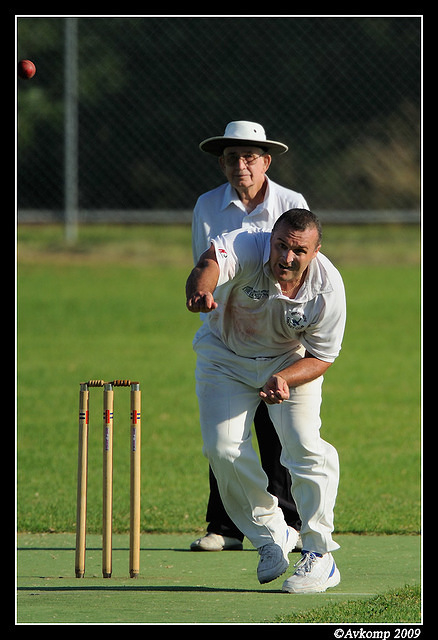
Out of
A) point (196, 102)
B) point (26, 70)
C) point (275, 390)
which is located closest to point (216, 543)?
point (275, 390)

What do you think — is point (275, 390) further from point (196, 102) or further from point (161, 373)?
point (196, 102)

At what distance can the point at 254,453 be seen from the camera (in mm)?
4801

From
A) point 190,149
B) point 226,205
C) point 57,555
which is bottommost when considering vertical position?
point 57,555

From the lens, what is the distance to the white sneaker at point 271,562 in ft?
15.1

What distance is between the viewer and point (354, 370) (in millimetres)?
12094

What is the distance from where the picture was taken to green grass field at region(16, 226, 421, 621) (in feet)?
22.8

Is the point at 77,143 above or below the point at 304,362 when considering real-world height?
above

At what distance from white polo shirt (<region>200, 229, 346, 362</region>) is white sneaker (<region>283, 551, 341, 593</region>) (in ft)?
2.78

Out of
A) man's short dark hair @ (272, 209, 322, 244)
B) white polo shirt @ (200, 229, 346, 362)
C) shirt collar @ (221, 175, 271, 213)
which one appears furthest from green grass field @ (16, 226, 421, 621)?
shirt collar @ (221, 175, 271, 213)

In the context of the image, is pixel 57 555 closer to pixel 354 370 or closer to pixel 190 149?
pixel 354 370

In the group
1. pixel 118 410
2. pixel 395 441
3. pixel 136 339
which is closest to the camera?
pixel 395 441

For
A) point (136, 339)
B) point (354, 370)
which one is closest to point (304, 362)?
point (354, 370)

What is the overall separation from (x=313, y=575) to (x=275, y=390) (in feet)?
2.64

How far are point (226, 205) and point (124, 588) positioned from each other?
1911 mm
